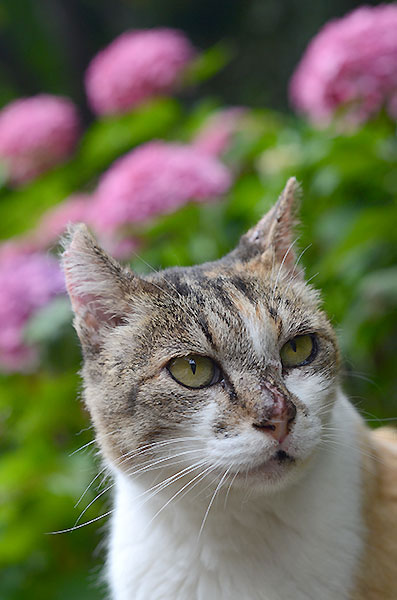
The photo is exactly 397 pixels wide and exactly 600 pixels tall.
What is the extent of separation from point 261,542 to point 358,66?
154 centimetres

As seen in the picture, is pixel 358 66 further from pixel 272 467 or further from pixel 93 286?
pixel 272 467

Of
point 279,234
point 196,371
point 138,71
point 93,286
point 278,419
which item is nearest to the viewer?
point 278,419

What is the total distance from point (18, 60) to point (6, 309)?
4.29 m

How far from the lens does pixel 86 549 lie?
7.82 ft

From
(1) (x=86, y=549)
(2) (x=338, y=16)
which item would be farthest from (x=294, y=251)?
(2) (x=338, y=16)

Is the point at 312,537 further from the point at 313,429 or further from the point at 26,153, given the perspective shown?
the point at 26,153

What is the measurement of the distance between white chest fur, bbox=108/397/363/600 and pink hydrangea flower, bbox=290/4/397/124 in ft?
4.16

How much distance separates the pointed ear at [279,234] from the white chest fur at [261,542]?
38 centimetres

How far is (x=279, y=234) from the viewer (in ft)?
4.95

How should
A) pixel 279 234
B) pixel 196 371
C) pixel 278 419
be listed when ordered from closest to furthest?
pixel 278 419
pixel 196 371
pixel 279 234

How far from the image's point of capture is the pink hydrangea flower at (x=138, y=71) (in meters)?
2.78

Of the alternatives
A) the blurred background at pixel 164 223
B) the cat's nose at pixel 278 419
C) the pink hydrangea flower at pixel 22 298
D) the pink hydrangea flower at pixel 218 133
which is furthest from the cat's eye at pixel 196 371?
the pink hydrangea flower at pixel 218 133

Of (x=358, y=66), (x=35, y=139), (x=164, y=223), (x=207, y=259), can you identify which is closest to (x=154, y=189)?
(x=164, y=223)

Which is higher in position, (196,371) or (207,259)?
(207,259)
